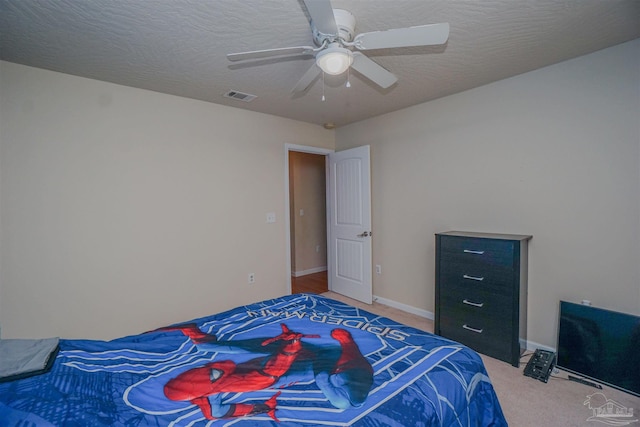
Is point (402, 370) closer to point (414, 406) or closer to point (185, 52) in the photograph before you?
point (414, 406)

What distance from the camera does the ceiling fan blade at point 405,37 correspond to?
4.67ft

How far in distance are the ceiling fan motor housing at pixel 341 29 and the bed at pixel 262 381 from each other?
1598mm

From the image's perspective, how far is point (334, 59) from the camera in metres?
1.58

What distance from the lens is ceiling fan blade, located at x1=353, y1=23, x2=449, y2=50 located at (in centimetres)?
142

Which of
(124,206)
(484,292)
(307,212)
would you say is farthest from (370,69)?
(307,212)

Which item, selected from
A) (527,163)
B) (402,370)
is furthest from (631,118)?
(402,370)

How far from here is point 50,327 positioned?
7.68ft

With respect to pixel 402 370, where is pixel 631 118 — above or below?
above

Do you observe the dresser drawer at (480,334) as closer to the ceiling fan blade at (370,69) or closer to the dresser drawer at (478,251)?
the dresser drawer at (478,251)

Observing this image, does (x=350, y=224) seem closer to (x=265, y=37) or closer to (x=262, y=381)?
(x=265, y=37)

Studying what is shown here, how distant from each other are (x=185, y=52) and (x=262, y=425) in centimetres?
230

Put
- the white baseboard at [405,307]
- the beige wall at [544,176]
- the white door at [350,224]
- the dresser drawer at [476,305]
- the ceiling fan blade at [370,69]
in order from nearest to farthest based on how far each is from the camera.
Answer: the ceiling fan blade at [370,69] < the beige wall at [544,176] < the dresser drawer at [476,305] < the white baseboard at [405,307] < the white door at [350,224]

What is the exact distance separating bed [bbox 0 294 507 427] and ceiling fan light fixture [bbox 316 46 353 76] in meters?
1.49

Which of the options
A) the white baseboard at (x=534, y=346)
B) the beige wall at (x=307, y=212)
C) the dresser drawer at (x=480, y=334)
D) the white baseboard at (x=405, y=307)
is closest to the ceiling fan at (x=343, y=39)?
the dresser drawer at (x=480, y=334)
